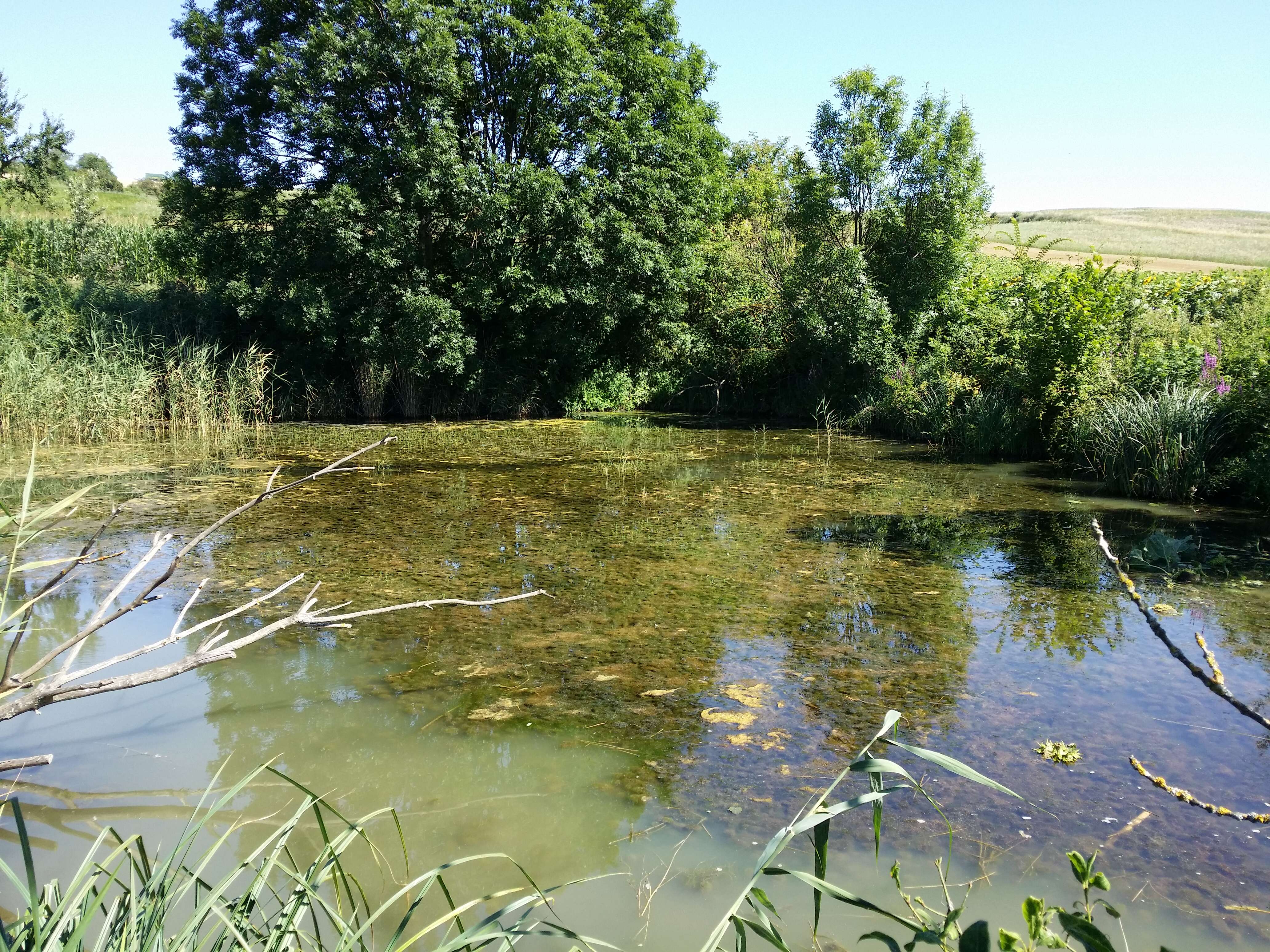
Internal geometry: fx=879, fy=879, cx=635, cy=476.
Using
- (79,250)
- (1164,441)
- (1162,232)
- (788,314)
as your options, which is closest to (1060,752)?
(1164,441)

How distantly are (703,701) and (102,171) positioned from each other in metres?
51.6

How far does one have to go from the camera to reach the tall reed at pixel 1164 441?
8.44 metres

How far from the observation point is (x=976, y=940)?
3.41 feet

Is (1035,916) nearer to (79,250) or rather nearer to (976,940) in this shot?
(976,940)

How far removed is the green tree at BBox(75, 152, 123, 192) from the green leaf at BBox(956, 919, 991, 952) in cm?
4683

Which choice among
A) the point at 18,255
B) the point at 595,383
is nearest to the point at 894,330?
the point at 595,383

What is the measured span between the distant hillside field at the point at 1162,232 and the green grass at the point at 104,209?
27469mm

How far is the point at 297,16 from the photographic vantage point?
1602cm

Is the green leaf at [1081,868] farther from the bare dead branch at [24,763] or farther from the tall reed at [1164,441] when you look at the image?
the tall reed at [1164,441]

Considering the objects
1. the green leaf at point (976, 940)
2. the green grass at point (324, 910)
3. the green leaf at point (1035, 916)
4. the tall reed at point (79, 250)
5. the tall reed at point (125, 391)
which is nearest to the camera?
the green leaf at point (976, 940)

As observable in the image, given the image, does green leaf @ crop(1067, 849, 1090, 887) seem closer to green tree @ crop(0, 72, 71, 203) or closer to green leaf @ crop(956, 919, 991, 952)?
green leaf @ crop(956, 919, 991, 952)

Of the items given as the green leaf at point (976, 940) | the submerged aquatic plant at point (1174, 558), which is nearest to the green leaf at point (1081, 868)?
the green leaf at point (976, 940)

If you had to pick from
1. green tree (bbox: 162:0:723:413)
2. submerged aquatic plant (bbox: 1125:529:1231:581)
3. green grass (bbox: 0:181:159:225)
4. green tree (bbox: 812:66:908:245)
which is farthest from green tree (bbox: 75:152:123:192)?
submerged aquatic plant (bbox: 1125:529:1231:581)

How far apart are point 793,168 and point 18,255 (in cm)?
2141
